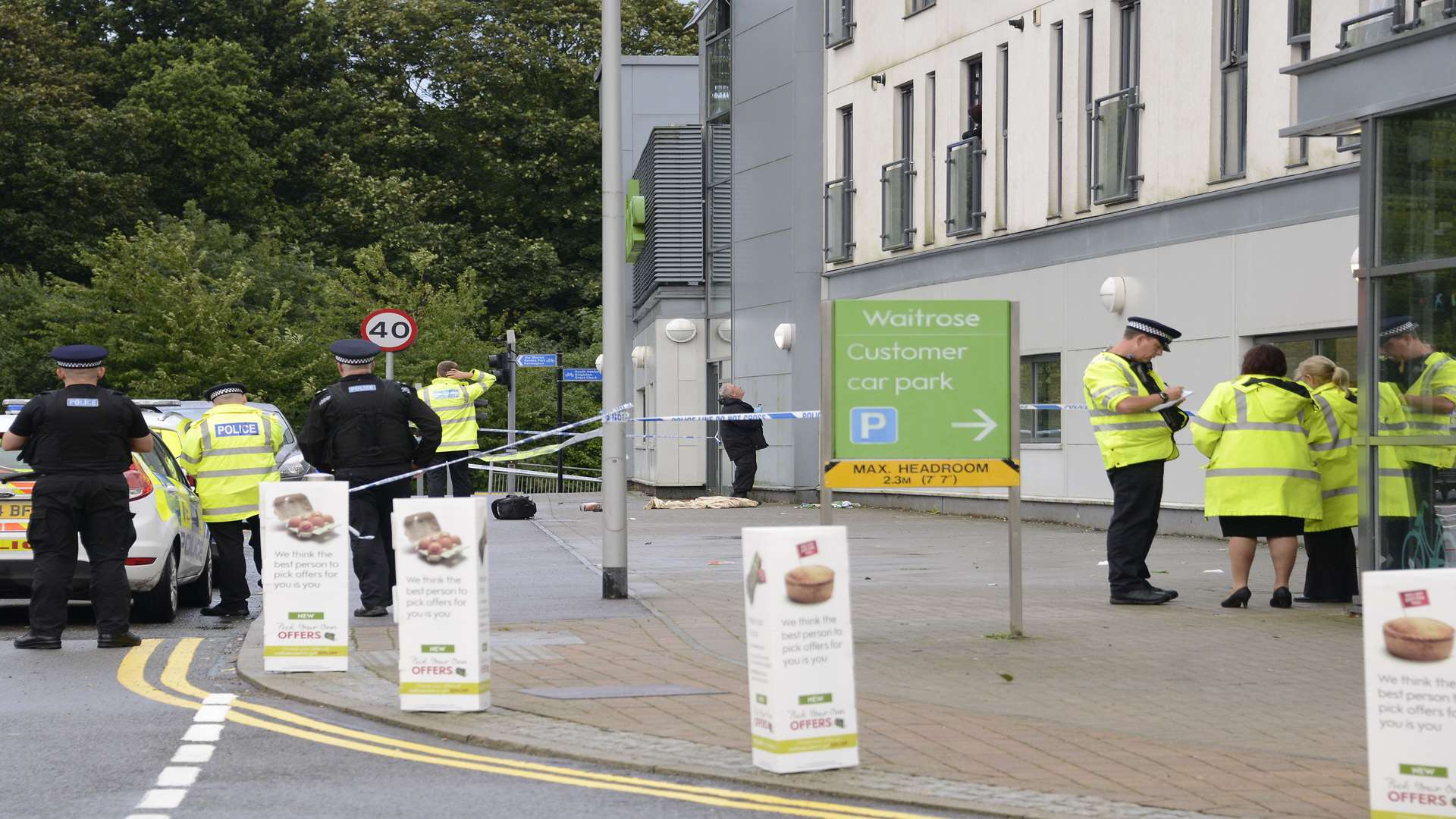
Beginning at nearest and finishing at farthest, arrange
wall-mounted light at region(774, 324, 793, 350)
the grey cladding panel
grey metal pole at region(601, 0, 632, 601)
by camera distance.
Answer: grey metal pole at region(601, 0, 632, 601) → wall-mounted light at region(774, 324, 793, 350) → the grey cladding panel

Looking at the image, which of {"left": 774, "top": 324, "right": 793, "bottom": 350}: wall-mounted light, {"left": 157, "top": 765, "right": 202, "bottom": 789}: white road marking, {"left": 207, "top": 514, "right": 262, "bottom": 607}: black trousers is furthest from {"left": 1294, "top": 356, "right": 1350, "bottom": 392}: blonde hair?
{"left": 774, "top": 324, "right": 793, "bottom": 350}: wall-mounted light

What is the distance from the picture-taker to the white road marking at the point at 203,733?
8.20m

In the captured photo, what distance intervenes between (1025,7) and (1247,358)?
11161 millimetres

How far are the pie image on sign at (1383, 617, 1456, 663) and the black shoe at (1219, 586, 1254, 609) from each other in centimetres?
678

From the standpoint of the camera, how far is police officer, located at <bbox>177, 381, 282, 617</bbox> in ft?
44.5

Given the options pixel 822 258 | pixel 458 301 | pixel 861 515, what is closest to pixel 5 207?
pixel 458 301

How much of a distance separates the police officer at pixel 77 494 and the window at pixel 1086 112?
12605 mm

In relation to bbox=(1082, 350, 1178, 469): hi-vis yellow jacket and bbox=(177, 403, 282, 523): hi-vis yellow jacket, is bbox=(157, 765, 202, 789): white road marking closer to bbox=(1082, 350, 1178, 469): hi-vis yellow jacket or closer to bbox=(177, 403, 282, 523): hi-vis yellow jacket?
bbox=(177, 403, 282, 523): hi-vis yellow jacket

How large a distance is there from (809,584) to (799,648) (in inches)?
8.7

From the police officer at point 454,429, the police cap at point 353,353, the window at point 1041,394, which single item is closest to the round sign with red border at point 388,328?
the police officer at point 454,429

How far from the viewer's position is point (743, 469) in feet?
88.1

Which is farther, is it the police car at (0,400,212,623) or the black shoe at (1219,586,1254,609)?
the police car at (0,400,212,623)

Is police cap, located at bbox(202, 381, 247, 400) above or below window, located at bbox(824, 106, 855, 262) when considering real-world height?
below

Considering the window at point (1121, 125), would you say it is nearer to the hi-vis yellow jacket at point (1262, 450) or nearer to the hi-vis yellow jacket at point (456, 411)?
the hi-vis yellow jacket at point (456, 411)
